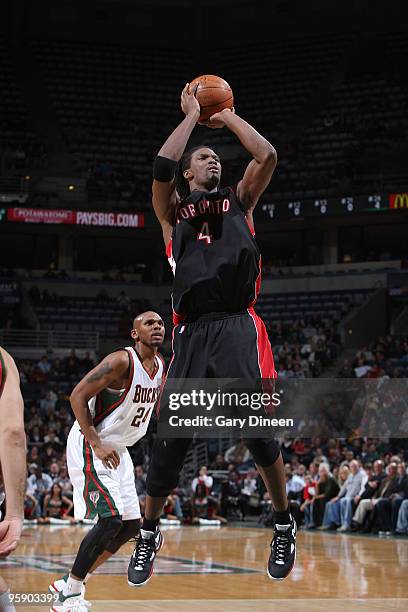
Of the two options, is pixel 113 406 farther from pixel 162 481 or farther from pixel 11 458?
pixel 11 458

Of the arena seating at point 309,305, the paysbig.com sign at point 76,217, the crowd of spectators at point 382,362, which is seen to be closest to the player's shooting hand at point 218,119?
the crowd of spectators at point 382,362

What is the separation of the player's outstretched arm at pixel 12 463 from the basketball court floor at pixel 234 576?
15.0 ft

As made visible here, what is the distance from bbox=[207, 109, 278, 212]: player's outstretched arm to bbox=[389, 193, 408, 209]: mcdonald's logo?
22.6 meters

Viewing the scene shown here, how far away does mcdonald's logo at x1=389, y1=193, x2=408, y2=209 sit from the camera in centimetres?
2750

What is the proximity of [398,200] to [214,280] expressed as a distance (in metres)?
23.1

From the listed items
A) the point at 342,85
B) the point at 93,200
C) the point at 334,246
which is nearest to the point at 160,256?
the point at 93,200

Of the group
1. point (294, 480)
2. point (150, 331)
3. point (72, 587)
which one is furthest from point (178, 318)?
point (294, 480)

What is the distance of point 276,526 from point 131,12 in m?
32.6

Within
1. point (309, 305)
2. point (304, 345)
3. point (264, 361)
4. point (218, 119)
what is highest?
point (218, 119)

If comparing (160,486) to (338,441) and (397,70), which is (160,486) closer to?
(338,441)

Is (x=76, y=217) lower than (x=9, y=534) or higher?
higher

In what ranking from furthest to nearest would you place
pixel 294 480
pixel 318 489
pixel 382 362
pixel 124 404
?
pixel 382 362
pixel 294 480
pixel 318 489
pixel 124 404

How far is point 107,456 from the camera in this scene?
280 inches

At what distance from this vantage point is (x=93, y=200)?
3094 cm
